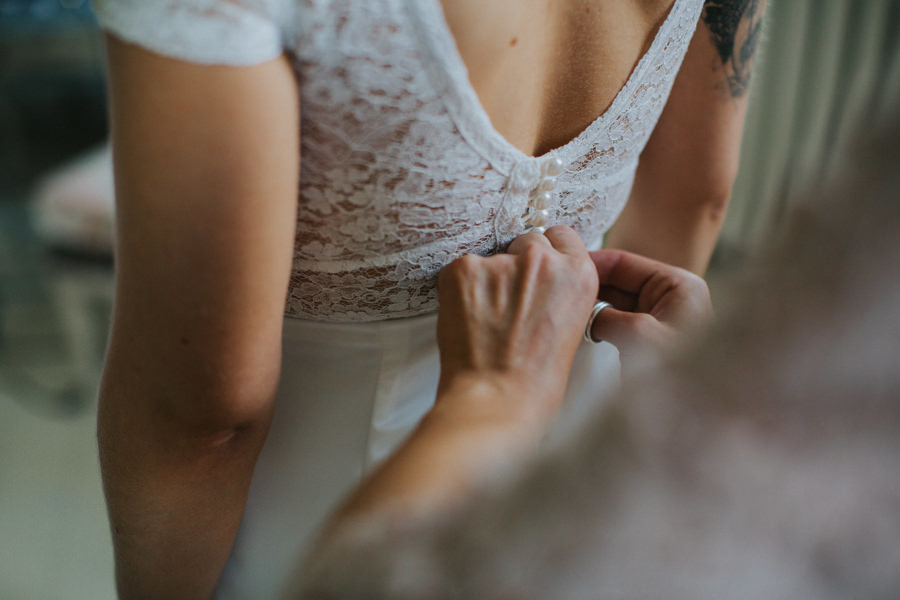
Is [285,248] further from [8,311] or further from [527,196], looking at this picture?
[8,311]

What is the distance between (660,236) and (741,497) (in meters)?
0.75

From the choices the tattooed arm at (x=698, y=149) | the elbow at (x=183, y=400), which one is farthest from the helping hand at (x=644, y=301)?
the elbow at (x=183, y=400)

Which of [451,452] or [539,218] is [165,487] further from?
[539,218]

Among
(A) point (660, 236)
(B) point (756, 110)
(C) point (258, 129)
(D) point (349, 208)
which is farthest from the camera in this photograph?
(B) point (756, 110)

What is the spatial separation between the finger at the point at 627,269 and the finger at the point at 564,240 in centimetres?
8

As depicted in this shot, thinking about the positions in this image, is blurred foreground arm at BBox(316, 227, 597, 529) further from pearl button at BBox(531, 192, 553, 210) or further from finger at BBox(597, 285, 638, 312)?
finger at BBox(597, 285, 638, 312)

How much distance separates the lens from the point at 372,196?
0.55 m

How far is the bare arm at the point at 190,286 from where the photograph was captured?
42cm

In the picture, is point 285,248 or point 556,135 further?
point 556,135

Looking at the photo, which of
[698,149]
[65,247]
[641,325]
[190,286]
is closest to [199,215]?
[190,286]

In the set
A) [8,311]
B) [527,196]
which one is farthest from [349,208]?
[8,311]

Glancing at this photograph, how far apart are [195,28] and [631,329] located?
1.40ft

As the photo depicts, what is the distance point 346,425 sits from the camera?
782mm

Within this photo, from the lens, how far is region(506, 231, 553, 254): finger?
61cm
